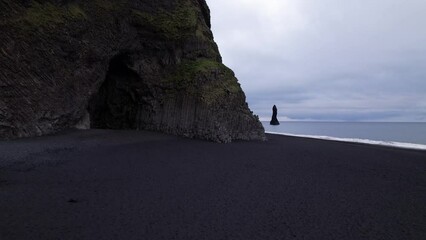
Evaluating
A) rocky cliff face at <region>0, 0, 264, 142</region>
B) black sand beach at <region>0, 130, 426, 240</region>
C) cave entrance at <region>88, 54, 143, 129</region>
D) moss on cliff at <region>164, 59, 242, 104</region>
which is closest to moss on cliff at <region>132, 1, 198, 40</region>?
rocky cliff face at <region>0, 0, 264, 142</region>

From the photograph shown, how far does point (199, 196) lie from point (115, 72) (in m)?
16.6

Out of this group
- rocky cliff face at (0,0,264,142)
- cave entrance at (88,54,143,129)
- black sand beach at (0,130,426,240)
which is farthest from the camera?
cave entrance at (88,54,143,129)

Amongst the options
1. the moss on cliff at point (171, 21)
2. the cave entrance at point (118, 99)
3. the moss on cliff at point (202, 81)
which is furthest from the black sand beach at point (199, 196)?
the moss on cliff at point (171, 21)

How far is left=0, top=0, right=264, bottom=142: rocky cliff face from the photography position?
16.0 meters

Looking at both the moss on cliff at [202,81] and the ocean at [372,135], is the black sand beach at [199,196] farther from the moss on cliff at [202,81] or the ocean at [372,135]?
the ocean at [372,135]

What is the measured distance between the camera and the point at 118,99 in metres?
22.7

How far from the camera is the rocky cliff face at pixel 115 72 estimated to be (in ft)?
52.6

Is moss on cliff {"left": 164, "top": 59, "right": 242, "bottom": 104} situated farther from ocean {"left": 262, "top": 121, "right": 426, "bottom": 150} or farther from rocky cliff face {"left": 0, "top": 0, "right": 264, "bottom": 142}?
ocean {"left": 262, "top": 121, "right": 426, "bottom": 150}

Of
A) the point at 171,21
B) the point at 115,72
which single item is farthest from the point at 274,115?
the point at 115,72

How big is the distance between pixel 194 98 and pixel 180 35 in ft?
16.0

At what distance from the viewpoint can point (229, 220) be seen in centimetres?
601

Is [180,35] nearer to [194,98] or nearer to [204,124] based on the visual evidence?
[194,98]

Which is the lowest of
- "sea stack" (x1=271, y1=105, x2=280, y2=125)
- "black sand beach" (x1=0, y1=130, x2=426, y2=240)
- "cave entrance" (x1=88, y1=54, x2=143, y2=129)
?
"black sand beach" (x1=0, y1=130, x2=426, y2=240)

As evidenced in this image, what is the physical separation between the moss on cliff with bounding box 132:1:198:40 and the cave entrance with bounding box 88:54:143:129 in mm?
2456
